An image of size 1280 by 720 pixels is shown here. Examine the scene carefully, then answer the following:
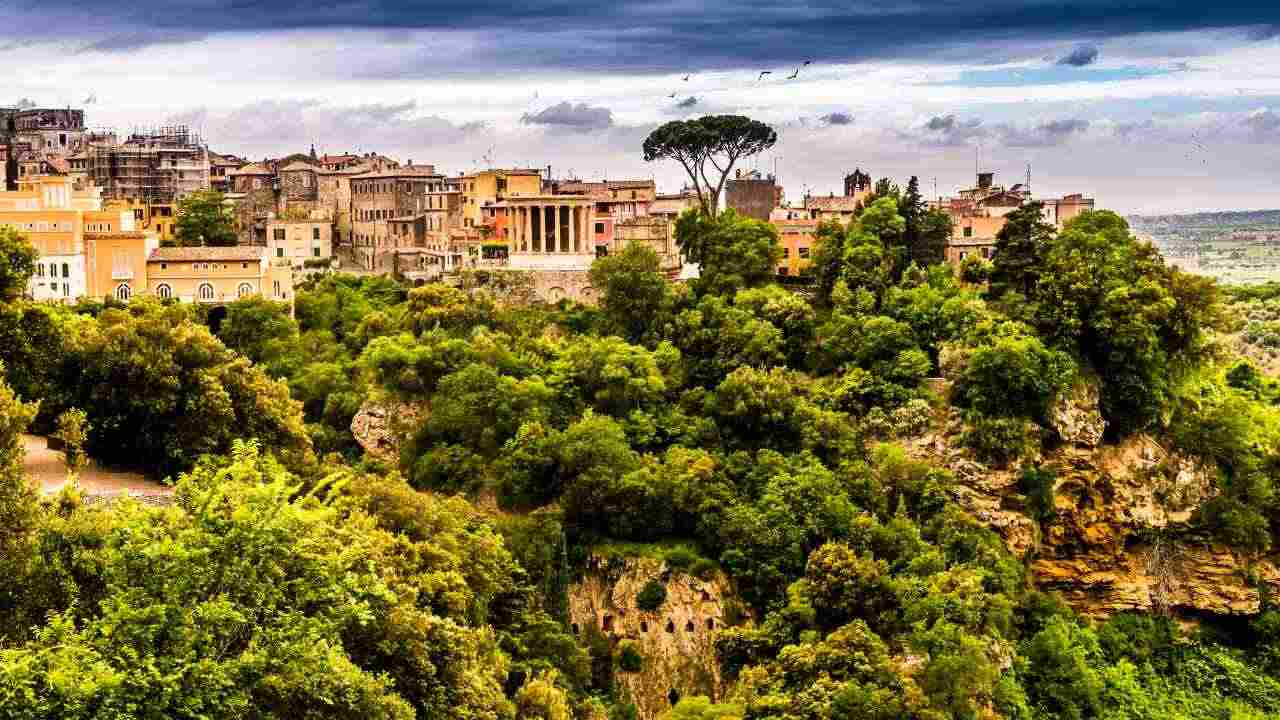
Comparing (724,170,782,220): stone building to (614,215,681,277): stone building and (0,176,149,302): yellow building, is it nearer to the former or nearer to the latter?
(614,215,681,277): stone building

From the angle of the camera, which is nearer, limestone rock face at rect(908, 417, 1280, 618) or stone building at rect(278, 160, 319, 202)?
limestone rock face at rect(908, 417, 1280, 618)

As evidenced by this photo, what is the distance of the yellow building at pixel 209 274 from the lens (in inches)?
1914

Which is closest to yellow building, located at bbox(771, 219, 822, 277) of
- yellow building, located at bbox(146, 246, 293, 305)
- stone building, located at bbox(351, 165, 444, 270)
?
stone building, located at bbox(351, 165, 444, 270)

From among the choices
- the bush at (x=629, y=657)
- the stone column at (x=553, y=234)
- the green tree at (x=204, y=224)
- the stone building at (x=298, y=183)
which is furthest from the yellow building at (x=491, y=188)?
the bush at (x=629, y=657)

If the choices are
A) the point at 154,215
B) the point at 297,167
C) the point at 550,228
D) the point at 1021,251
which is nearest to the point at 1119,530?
the point at 1021,251

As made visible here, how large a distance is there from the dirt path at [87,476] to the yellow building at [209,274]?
59.3 ft

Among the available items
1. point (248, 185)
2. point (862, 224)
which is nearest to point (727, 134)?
point (862, 224)

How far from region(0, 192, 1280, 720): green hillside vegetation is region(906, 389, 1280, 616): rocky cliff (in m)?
0.59

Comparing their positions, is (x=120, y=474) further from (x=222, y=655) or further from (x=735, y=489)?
(x=735, y=489)

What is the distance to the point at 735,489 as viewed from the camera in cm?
3856

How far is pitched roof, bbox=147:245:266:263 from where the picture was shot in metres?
48.8

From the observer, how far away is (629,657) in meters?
36.3

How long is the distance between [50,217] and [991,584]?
28.8m

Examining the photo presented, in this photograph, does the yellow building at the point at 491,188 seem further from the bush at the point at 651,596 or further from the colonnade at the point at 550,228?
the bush at the point at 651,596
